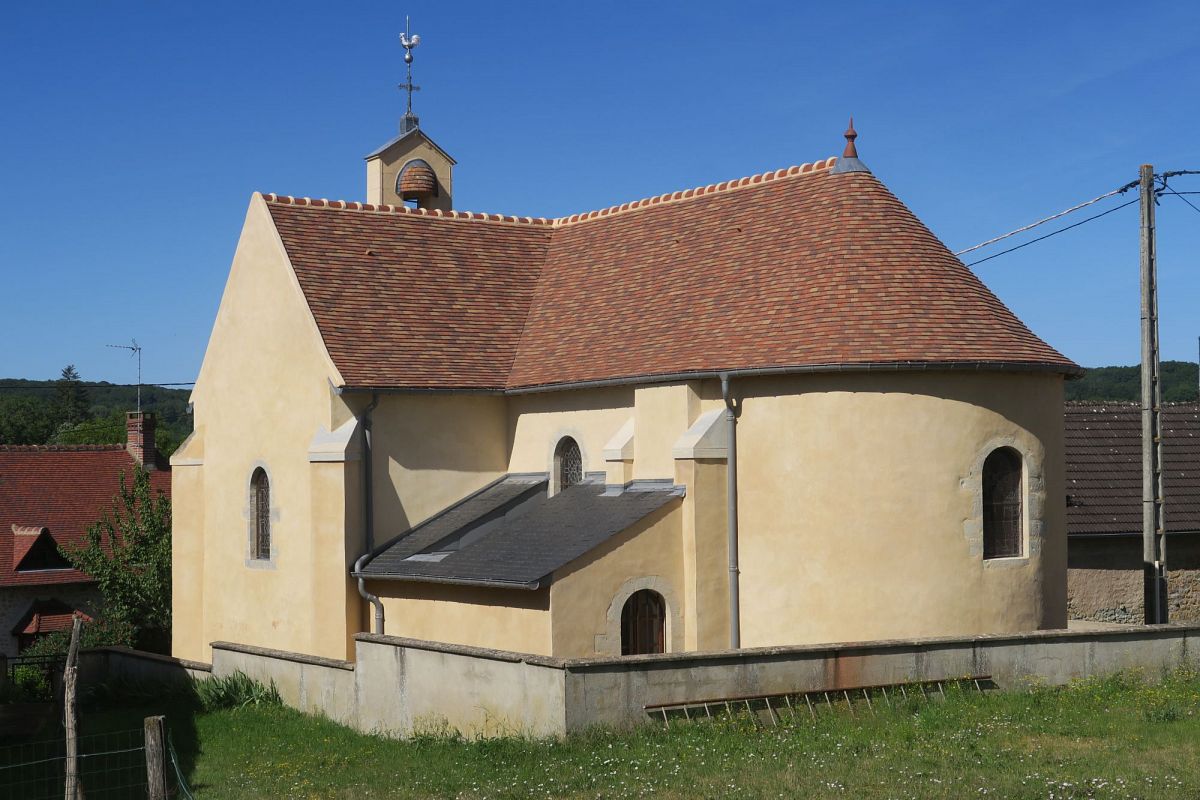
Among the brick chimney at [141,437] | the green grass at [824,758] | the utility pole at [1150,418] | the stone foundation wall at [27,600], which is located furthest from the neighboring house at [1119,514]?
the brick chimney at [141,437]

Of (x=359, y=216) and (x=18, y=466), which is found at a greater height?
(x=359, y=216)

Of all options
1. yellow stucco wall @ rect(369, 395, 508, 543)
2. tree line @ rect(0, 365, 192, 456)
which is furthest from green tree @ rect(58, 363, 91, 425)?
yellow stucco wall @ rect(369, 395, 508, 543)

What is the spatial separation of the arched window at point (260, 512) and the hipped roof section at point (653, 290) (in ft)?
12.3

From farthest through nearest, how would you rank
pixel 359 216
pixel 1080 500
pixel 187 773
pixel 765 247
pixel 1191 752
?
pixel 1080 500 < pixel 359 216 < pixel 765 247 < pixel 187 773 < pixel 1191 752

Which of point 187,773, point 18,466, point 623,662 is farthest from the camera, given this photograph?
point 18,466

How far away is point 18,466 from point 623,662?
2886 centimetres

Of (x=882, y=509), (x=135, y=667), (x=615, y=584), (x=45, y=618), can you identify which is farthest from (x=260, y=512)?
(x=882, y=509)

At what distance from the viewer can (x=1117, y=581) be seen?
96.9 ft

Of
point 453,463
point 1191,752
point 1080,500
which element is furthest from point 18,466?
point 1191,752

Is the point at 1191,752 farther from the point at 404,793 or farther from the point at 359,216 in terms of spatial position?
the point at 359,216

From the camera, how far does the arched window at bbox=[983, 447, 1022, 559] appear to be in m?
21.4

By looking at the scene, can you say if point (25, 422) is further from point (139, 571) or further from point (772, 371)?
point (772, 371)

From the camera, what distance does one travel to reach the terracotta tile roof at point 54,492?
36.4m

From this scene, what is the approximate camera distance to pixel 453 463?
84.4ft
